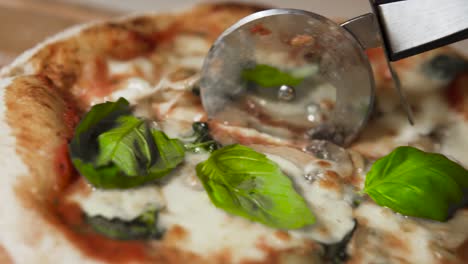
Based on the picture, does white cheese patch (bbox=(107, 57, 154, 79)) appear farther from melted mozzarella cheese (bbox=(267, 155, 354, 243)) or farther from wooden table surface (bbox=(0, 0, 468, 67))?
wooden table surface (bbox=(0, 0, 468, 67))

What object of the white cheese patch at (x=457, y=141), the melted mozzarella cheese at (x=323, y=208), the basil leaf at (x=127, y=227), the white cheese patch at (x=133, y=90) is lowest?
the white cheese patch at (x=457, y=141)

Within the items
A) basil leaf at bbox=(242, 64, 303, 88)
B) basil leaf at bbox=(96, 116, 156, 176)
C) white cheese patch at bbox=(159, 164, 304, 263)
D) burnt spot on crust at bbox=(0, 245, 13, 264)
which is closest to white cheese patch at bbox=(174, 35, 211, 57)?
basil leaf at bbox=(242, 64, 303, 88)

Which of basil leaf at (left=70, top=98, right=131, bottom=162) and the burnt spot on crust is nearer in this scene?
the burnt spot on crust

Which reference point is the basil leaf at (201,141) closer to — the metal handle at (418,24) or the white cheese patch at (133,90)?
the white cheese patch at (133,90)

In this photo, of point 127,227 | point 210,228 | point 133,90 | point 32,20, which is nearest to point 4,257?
point 127,227

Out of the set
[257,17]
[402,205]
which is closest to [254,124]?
[257,17]

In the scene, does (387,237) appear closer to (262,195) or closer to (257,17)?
(262,195)

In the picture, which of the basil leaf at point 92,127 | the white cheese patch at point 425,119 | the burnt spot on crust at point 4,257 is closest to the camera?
the burnt spot on crust at point 4,257

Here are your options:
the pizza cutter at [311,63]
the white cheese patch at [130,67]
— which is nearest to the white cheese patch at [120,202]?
the pizza cutter at [311,63]

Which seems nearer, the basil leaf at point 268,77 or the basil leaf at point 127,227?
the basil leaf at point 127,227
